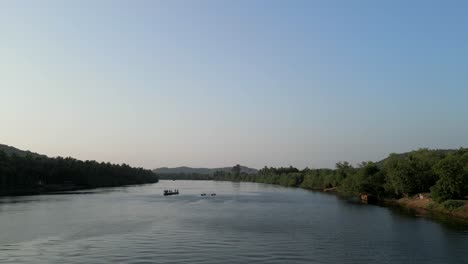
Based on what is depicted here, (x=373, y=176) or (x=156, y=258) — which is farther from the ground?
(x=373, y=176)

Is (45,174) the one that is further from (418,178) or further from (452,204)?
(452,204)

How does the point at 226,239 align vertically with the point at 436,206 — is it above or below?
below

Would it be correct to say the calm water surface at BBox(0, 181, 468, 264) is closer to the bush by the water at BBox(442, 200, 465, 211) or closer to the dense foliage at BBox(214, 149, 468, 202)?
the bush by the water at BBox(442, 200, 465, 211)

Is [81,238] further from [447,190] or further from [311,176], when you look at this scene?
[311,176]

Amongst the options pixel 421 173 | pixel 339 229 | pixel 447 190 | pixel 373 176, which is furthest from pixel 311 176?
pixel 339 229

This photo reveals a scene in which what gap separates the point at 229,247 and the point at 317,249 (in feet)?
23.0

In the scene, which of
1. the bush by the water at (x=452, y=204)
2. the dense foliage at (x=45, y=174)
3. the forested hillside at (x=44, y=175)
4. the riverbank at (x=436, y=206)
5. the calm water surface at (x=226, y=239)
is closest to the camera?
the calm water surface at (x=226, y=239)

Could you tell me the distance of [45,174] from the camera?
5896 inches

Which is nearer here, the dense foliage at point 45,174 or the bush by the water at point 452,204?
the bush by the water at point 452,204

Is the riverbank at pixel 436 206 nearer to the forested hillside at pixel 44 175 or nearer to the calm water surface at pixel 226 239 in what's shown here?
the calm water surface at pixel 226 239

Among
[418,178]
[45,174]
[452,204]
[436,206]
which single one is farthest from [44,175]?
[452,204]

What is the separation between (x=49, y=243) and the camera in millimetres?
38562

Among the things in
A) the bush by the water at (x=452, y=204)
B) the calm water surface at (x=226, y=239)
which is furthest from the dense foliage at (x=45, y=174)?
the bush by the water at (x=452, y=204)

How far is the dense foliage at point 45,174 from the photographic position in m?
127
